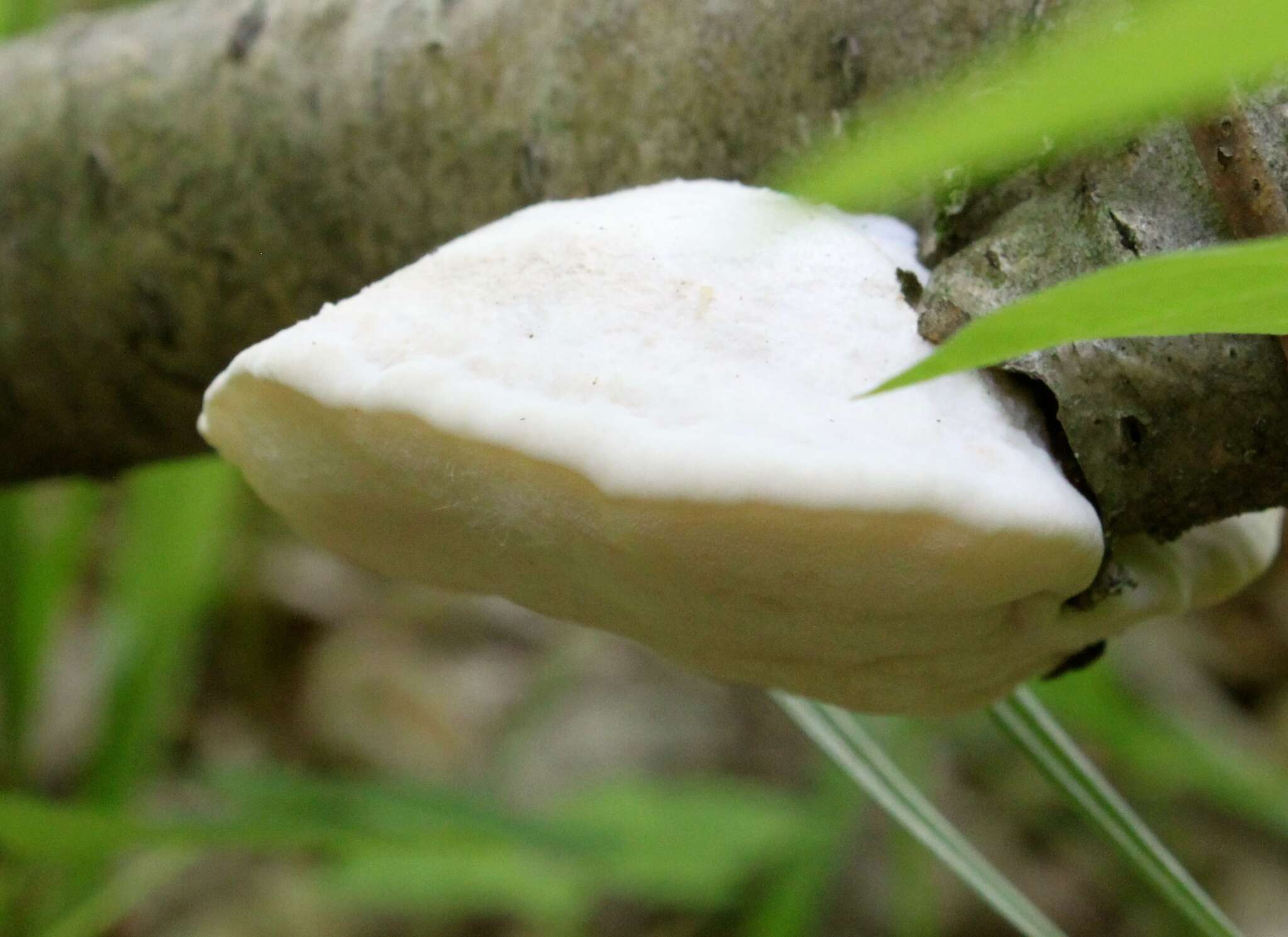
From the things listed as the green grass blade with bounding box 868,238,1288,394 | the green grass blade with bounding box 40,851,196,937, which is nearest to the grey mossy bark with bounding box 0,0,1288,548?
the green grass blade with bounding box 868,238,1288,394

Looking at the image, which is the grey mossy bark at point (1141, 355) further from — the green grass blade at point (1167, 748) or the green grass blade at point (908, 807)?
the green grass blade at point (1167, 748)

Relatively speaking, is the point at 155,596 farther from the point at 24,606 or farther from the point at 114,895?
the point at 114,895

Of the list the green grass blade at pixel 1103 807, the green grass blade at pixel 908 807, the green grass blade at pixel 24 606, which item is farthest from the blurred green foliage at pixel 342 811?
the green grass blade at pixel 1103 807

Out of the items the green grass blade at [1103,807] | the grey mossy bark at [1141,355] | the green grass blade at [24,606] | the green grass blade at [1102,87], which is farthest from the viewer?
the green grass blade at [24,606]

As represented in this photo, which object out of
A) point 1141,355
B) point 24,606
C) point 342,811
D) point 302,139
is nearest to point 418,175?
→ point 302,139

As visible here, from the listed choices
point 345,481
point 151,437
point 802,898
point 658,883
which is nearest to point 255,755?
point 658,883

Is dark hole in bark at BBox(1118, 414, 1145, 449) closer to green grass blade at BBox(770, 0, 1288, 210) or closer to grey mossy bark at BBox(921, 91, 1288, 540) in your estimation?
grey mossy bark at BBox(921, 91, 1288, 540)
